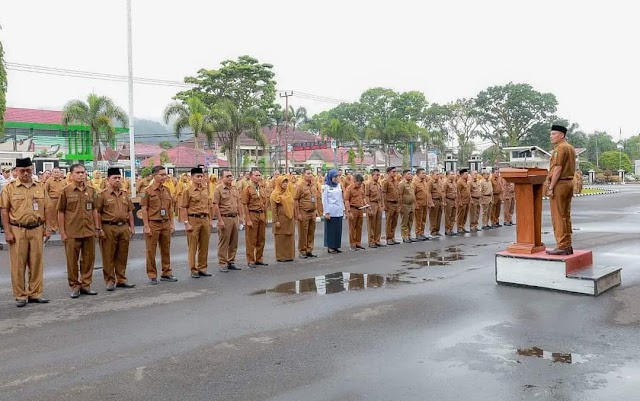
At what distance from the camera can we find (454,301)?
738 cm

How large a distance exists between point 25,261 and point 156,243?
201 centimetres

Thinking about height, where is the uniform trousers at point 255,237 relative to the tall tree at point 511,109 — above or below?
below

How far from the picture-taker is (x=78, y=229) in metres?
8.39

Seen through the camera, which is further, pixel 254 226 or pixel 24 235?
pixel 254 226

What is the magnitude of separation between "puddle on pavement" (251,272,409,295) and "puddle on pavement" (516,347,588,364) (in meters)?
3.24

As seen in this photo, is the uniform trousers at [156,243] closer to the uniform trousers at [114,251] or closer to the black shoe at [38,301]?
the uniform trousers at [114,251]

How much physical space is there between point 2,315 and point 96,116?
29094 mm

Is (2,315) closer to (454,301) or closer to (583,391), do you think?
(454,301)

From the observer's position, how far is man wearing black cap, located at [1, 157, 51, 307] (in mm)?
7762

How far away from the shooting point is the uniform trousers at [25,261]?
305 inches

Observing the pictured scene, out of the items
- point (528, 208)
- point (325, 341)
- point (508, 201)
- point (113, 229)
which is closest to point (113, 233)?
point (113, 229)

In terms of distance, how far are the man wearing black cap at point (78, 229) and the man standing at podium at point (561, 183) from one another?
21.5 feet

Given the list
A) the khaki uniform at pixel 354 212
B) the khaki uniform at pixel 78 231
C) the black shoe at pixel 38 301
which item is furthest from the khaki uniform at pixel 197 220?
the khaki uniform at pixel 354 212

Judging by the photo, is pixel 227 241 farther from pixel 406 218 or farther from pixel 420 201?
pixel 420 201
